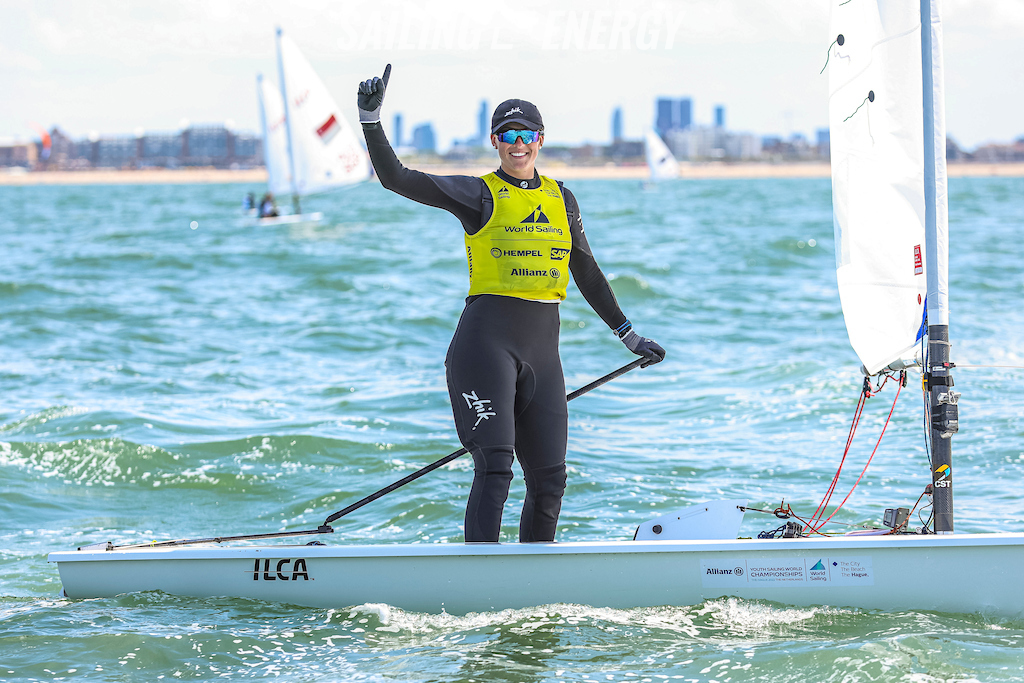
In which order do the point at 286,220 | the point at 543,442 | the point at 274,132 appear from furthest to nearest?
the point at 286,220, the point at 274,132, the point at 543,442

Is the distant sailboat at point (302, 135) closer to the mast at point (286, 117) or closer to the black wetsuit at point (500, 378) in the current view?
the mast at point (286, 117)

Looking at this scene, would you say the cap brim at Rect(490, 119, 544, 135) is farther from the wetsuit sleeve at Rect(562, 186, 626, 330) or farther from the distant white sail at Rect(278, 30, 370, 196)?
the distant white sail at Rect(278, 30, 370, 196)

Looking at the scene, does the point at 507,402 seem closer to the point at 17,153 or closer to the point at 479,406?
the point at 479,406

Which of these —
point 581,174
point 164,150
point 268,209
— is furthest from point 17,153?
point 268,209

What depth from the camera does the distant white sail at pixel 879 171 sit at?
11.7 ft

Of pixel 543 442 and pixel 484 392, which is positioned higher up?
pixel 484 392

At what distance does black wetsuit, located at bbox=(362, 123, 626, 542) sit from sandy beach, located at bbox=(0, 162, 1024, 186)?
104832 millimetres

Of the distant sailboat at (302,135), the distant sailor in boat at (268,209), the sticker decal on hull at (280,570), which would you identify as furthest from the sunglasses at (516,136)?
the distant sailor in boat at (268,209)

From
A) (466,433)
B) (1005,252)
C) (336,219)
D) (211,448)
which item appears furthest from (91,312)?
(336,219)

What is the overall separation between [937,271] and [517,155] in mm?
1460

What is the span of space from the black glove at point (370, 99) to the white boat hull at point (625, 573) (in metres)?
1.38

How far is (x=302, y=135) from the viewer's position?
25.5 m

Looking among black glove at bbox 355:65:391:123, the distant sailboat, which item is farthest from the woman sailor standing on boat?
the distant sailboat

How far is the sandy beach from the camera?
113000 mm
